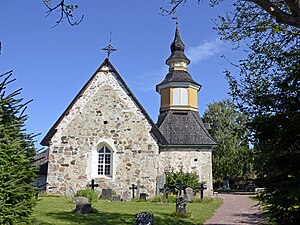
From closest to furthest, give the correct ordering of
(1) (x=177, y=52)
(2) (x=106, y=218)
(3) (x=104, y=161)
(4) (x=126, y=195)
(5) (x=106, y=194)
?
(2) (x=106, y=218) < (5) (x=106, y=194) < (4) (x=126, y=195) < (3) (x=104, y=161) < (1) (x=177, y=52)

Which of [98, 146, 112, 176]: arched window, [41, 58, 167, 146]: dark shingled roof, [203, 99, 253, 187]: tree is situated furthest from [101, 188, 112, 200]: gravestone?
[203, 99, 253, 187]: tree

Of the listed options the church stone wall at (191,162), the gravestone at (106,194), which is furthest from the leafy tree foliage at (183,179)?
the gravestone at (106,194)

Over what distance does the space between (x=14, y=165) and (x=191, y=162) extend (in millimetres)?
19154

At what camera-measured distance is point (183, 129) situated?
2523 cm

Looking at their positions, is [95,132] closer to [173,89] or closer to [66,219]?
[173,89]

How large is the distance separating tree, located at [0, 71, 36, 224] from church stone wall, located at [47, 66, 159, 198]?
48.1ft

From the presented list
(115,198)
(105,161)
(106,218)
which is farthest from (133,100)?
(106,218)

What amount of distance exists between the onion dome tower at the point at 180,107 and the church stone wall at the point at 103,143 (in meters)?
3.82

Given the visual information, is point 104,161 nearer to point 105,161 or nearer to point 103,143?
point 105,161

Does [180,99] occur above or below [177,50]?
below

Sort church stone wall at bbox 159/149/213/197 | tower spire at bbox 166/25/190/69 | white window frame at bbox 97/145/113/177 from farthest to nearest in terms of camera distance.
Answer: tower spire at bbox 166/25/190/69 < church stone wall at bbox 159/149/213/197 < white window frame at bbox 97/145/113/177

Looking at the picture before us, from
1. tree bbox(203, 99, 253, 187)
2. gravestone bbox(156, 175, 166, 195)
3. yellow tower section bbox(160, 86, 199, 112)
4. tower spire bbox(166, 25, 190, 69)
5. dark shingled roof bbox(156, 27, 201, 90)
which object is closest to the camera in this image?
gravestone bbox(156, 175, 166, 195)

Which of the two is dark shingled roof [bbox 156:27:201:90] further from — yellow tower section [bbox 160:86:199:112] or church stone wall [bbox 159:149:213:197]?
church stone wall [bbox 159:149:213:197]

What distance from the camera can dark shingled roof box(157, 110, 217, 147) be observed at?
2388 cm
